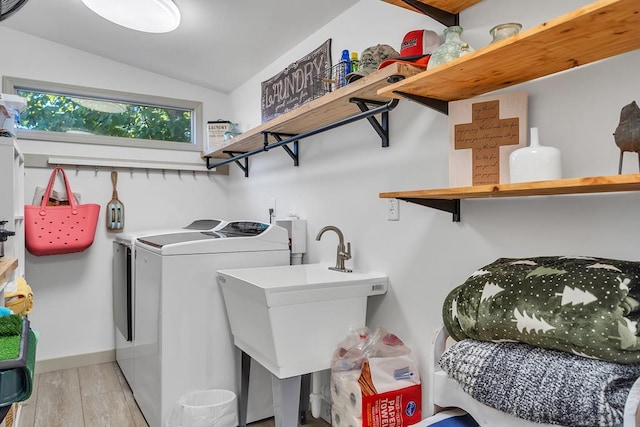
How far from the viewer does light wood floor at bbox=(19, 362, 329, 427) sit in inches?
93.2

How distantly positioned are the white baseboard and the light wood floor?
5 cm

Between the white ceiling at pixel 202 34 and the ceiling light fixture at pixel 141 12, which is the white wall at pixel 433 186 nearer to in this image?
the white ceiling at pixel 202 34

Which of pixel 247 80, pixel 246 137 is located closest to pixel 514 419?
pixel 246 137

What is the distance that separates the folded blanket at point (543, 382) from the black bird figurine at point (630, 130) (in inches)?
18.9

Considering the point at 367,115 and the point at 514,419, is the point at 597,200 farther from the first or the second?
the point at 367,115

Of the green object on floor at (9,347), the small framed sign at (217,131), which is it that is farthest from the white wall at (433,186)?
the green object on floor at (9,347)

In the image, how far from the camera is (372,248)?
203 centimetres

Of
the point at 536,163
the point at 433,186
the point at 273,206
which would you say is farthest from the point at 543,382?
the point at 273,206

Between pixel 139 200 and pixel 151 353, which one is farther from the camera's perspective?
pixel 139 200

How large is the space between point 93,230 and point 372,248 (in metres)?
2.17

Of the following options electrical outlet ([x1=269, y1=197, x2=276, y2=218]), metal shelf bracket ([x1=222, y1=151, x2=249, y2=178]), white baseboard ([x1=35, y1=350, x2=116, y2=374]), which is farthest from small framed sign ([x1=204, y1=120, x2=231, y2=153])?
white baseboard ([x1=35, y1=350, x2=116, y2=374])

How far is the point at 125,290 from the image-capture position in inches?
111

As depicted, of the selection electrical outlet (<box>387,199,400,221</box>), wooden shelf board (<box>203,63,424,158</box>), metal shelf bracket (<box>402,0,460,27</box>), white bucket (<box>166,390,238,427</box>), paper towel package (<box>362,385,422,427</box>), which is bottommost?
white bucket (<box>166,390,238,427</box>)

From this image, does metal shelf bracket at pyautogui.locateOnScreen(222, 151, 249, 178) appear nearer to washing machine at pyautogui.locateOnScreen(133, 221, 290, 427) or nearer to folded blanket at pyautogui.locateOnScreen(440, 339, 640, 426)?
washing machine at pyautogui.locateOnScreen(133, 221, 290, 427)
